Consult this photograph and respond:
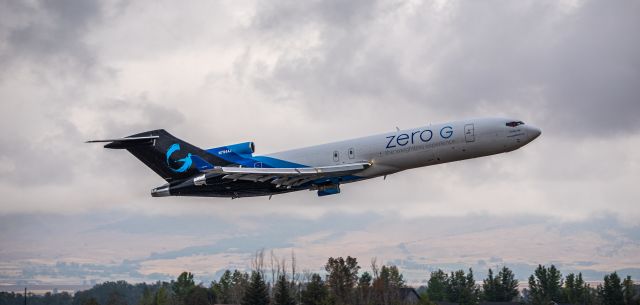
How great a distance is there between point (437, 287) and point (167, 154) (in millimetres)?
98864

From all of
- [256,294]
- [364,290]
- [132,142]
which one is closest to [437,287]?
[364,290]

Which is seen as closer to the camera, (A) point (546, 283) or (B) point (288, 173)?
(B) point (288, 173)

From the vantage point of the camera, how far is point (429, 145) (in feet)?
216

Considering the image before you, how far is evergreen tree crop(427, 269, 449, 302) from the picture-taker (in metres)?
162

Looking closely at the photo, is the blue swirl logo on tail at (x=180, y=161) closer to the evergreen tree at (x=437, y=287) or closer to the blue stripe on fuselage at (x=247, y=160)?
the blue stripe on fuselage at (x=247, y=160)

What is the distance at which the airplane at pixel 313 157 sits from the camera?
215 ft

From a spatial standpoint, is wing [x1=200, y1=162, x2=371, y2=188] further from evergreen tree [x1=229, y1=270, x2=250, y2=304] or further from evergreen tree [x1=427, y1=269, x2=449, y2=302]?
evergreen tree [x1=427, y1=269, x2=449, y2=302]

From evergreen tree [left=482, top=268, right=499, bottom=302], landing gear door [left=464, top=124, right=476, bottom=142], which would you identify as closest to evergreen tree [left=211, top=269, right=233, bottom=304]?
evergreen tree [left=482, top=268, right=499, bottom=302]

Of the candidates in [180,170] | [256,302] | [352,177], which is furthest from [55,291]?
[352,177]

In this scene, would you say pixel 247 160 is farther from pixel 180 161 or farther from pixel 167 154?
pixel 167 154

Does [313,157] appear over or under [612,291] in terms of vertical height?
over

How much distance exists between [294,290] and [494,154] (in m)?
57.9

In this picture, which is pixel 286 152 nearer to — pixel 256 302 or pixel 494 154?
pixel 494 154

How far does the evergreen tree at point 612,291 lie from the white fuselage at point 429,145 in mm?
72859
